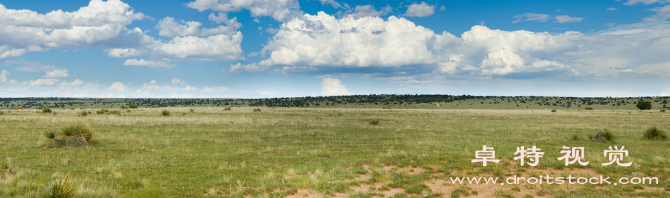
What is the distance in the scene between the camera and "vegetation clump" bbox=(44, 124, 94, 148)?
1651cm

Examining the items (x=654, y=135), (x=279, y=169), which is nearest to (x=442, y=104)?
(x=654, y=135)

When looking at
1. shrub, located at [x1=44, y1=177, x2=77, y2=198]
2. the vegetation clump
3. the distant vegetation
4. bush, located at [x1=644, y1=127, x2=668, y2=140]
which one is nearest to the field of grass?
shrub, located at [x1=44, y1=177, x2=77, y2=198]

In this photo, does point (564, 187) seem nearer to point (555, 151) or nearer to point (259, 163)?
point (555, 151)

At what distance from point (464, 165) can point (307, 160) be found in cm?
602

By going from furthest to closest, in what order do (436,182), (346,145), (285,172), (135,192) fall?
(346,145) → (285,172) → (436,182) → (135,192)

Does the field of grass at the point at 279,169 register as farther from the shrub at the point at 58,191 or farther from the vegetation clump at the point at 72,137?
the vegetation clump at the point at 72,137

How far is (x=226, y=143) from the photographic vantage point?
1981 cm

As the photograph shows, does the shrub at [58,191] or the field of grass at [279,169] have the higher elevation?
the shrub at [58,191]

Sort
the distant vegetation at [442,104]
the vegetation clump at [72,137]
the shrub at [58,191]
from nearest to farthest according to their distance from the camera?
the shrub at [58,191] → the vegetation clump at [72,137] → the distant vegetation at [442,104]

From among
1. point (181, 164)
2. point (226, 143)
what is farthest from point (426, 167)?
point (226, 143)

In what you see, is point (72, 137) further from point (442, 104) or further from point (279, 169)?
point (442, 104)

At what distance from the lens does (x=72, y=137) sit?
16.8m

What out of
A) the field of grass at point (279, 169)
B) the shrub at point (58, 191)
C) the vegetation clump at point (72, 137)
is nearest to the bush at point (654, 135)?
the field of grass at point (279, 169)

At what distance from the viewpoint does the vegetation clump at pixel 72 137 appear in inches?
650
